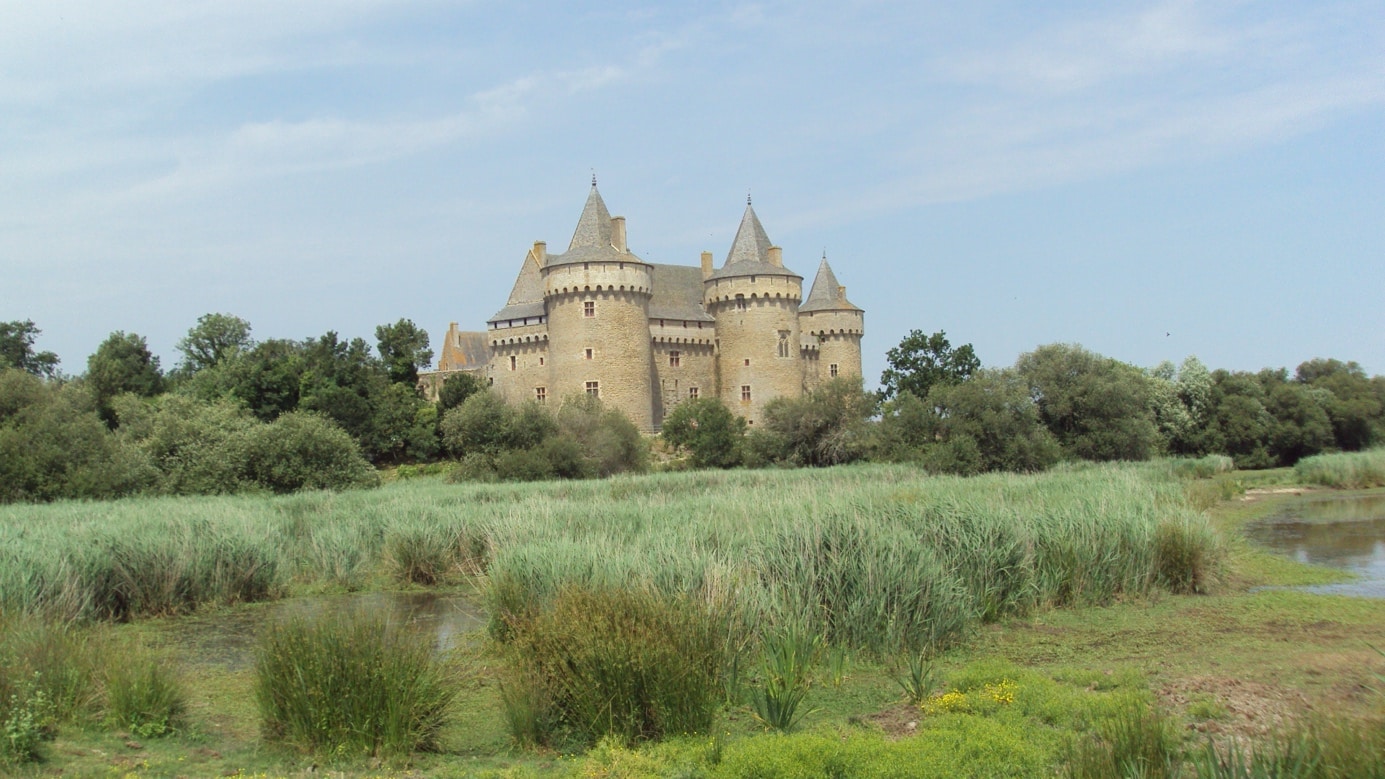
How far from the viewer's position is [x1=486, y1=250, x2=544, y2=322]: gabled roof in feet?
175

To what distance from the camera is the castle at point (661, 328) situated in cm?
4831

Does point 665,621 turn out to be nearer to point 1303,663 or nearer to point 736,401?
point 1303,663

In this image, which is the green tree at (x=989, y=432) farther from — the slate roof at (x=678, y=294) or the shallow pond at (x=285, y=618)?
the slate roof at (x=678, y=294)

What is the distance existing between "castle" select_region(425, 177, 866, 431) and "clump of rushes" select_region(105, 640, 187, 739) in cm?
3985

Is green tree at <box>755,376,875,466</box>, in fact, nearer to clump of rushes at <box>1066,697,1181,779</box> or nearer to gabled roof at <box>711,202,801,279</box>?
gabled roof at <box>711,202,801,279</box>

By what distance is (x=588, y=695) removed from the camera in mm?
6816

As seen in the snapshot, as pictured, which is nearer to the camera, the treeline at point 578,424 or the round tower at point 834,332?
the treeline at point 578,424

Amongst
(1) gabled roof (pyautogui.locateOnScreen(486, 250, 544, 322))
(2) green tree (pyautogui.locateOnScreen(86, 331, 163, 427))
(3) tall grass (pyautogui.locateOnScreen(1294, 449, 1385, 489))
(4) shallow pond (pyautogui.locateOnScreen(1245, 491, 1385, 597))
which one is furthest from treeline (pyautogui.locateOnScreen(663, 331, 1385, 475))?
(2) green tree (pyautogui.locateOnScreen(86, 331, 163, 427))

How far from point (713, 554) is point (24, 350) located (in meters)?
66.4

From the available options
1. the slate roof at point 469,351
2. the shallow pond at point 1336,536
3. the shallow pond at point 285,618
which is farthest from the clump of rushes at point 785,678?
the slate roof at point 469,351

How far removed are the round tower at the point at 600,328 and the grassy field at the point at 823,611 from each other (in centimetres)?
3081

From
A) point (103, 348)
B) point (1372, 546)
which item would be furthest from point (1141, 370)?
point (103, 348)

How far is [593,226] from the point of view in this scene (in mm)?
50188

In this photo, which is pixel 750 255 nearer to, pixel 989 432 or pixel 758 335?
pixel 758 335
